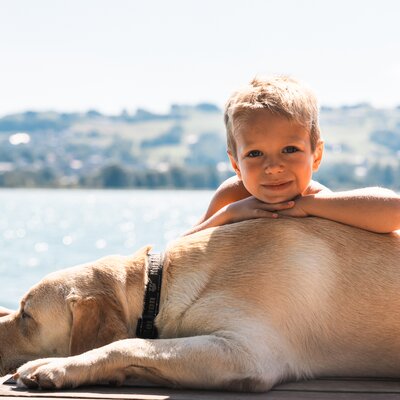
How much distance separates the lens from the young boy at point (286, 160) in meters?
3.85

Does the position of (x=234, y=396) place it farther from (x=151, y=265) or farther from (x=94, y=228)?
(x=94, y=228)

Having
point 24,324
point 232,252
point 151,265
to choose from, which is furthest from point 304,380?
point 24,324

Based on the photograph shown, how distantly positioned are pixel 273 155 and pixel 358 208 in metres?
0.51

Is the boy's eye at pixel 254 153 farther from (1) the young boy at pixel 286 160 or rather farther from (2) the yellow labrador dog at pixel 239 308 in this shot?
(2) the yellow labrador dog at pixel 239 308

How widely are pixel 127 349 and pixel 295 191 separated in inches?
48.4

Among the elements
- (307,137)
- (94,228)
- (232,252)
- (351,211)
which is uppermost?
(307,137)

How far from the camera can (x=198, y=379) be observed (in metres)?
3.43

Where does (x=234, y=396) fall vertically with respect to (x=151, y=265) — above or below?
below

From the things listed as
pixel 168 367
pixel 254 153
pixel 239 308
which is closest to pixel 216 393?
pixel 168 367

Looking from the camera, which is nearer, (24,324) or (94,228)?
(24,324)

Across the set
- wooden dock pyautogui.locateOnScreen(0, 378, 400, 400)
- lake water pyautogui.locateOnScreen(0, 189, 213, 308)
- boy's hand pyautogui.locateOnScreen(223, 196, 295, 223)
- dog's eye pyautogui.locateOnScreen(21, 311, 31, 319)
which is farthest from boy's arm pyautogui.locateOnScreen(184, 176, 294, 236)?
lake water pyautogui.locateOnScreen(0, 189, 213, 308)

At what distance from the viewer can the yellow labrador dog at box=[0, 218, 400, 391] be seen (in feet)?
11.5

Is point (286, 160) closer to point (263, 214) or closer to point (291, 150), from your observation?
point (291, 150)

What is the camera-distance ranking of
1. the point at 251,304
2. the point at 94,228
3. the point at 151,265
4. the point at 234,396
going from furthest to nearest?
1. the point at 94,228
2. the point at 151,265
3. the point at 251,304
4. the point at 234,396
